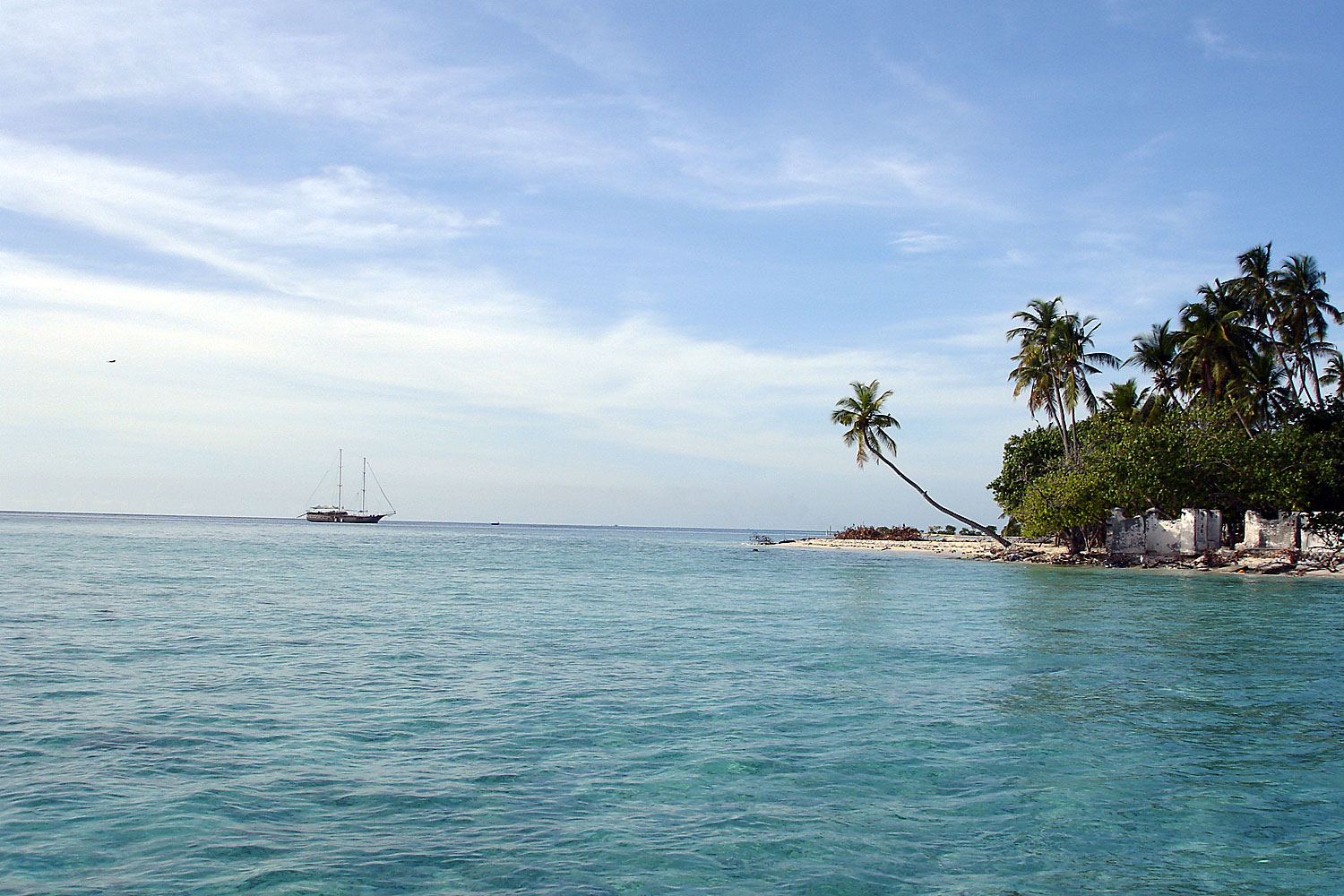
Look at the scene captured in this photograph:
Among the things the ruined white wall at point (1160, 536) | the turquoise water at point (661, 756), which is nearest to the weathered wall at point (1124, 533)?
the ruined white wall at point (1160, 536)

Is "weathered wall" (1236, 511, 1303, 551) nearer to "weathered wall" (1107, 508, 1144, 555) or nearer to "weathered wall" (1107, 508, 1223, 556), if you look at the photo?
"weathered wall" (1107, 508, 1223, 556)

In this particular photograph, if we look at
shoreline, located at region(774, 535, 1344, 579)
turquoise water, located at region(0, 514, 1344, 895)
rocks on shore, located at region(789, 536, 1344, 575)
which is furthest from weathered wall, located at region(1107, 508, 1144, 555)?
turquoise water, located at region(0, 514, 1344, 895)

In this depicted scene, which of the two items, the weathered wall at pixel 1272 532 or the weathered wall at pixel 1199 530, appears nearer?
the weathered wall at pixel 1272 532

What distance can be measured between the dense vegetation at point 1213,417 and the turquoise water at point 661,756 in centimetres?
2257

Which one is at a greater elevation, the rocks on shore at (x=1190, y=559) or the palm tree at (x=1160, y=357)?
the palm tree at (x=1160, y=357)

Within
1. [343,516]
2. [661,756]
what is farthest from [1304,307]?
[343,516]

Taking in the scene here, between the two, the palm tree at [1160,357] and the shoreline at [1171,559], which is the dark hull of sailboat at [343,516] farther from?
the palm tree at [1160,357]

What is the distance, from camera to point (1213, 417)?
43281 mm

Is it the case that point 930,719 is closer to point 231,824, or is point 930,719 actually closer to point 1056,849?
point 1056,849

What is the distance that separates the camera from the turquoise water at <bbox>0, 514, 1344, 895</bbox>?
658 centimetres

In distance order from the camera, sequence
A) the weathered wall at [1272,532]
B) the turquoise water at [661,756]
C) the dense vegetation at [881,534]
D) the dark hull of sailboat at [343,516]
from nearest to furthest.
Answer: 1. the turquoise water at [661,756]
2. the weathered wall at [1272,532]
3. the dense vegetation at [881,534]
4. the dark hull of sailboat at [343,516]

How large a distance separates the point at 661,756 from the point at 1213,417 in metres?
42.7

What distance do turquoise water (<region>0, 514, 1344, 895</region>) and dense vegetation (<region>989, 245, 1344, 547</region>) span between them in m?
22.6

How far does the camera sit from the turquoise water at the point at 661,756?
658 cm
